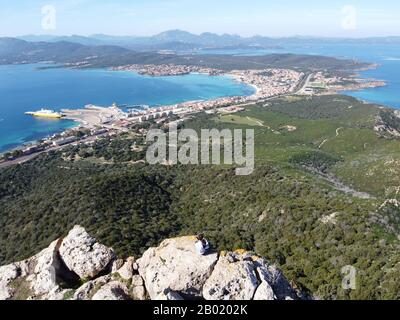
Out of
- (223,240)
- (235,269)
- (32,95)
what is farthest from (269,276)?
(32,95)

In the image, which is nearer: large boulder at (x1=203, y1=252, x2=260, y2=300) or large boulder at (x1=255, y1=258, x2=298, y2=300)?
large boulder at (x1=203, y1=252, x2=260, y2=300)

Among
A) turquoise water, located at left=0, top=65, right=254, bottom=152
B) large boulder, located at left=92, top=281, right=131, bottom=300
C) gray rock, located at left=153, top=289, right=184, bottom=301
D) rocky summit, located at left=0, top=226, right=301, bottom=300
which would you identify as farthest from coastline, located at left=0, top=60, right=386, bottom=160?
gray rock, located at left=153, top=289, right=184, bottom=301

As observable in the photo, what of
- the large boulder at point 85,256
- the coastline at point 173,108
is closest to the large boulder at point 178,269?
the large boulder at point 85,256

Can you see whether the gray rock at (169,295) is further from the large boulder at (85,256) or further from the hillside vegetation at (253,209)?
the hillside vegetation at (253,209)

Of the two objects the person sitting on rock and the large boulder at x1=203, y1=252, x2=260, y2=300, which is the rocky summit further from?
the person sitting on rock

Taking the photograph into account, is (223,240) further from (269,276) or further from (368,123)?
(368,123)

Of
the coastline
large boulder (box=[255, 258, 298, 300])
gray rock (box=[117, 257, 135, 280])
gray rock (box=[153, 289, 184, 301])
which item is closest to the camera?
gray rock (box=[153, 289, 184, 301])

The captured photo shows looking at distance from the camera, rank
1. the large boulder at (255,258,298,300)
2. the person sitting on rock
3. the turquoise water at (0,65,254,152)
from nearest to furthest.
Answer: the large boulder at (255,258,298,300), the person sitting on rock, the turquoise water at (0,65,254,152)
